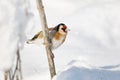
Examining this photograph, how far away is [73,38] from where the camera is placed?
7406 millimetres

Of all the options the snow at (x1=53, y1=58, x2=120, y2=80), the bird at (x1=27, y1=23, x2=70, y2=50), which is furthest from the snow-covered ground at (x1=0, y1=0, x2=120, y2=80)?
the bird at (x1=27, y1=23, x2=70, y2=50)

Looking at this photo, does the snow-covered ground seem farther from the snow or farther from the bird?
the bird

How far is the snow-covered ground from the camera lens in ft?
16.9

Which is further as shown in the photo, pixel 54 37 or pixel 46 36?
pixel 54 37

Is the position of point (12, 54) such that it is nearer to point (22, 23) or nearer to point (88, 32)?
point (22, 23)

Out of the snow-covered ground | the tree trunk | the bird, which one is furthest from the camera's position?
the bird

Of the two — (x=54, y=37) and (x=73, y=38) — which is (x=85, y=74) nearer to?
(x=54, y=37)

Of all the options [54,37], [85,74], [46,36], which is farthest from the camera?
[54,37]

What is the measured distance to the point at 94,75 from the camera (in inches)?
208

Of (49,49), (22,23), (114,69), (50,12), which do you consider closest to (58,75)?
(49,49)

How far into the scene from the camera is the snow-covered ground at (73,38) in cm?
515

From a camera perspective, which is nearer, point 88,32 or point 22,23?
point 22,23

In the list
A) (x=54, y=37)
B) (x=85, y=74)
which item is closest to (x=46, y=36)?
(x=54, y=37)

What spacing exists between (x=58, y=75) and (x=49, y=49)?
0.77 feet
